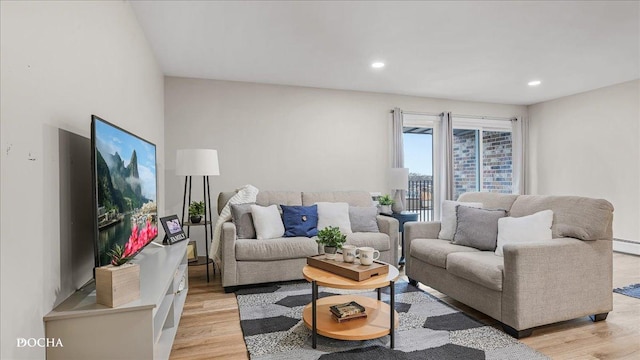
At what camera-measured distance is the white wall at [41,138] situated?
1101 millimetres

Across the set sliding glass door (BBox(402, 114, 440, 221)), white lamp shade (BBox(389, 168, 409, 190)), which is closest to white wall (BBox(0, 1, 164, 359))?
white lamp shade (BBox(389, 168, 409, 190))

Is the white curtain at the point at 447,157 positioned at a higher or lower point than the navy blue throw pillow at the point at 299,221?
higher

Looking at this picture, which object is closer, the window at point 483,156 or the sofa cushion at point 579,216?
the sofa cushion at point 579,216

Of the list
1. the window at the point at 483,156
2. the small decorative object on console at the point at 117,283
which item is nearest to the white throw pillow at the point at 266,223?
the small decorative object on console at the point at 117,283

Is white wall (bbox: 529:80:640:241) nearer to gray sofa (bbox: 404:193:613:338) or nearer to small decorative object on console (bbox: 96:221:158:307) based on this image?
gray sofa (bbox: 404:193:613:338)

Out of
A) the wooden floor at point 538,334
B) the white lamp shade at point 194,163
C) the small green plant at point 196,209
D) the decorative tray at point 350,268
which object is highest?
the white lamp shade at point 194,163

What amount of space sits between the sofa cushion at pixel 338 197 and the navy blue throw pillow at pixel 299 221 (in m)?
0.34

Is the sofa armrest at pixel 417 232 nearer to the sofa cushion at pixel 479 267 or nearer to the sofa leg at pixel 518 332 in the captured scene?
the sofa cushion at pixel 479 267

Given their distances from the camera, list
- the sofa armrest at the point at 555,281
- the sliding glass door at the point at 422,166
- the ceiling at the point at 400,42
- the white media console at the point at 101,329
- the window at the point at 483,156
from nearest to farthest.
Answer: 1. the white media console at the point at 101,329
2. the sofa armrest at the point at 555,281
3. the ceiling at the point at 400,42
4. the sliding glass door at the point at 422,166
5. the window at the point at 483,156

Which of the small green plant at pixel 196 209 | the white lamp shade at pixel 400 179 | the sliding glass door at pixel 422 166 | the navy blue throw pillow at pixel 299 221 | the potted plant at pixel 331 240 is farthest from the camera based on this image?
the sliding glass door at pixel 422 166

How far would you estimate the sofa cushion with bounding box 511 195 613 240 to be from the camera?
243 centimetres

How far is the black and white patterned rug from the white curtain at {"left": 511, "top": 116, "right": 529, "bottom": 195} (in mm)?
4089

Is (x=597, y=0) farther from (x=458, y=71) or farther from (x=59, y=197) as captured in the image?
(x=59, y=197)

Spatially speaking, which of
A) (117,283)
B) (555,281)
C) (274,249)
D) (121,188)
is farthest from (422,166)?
(117,283)
